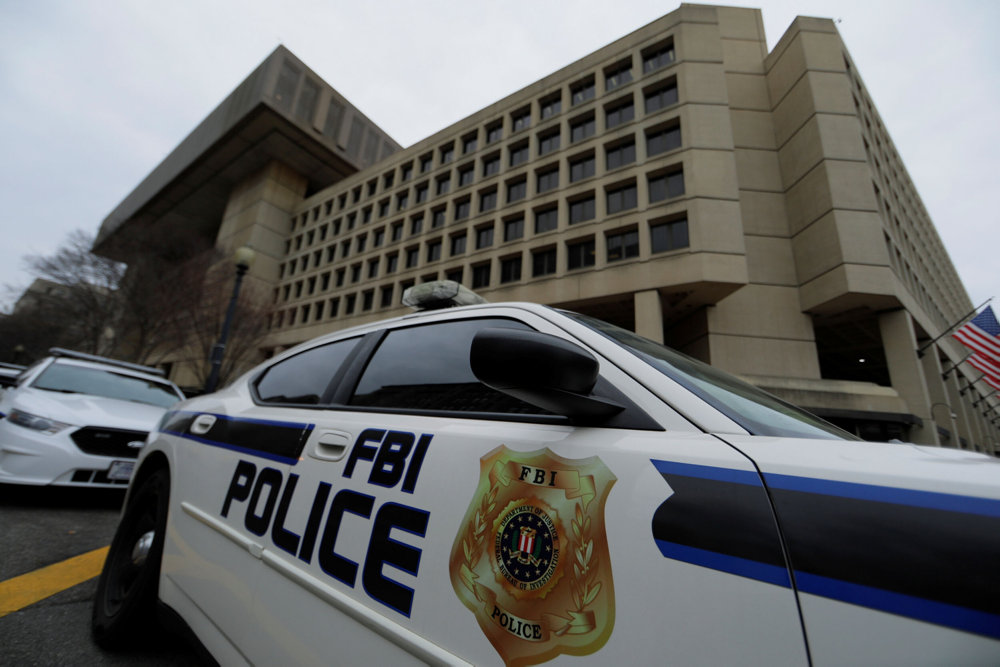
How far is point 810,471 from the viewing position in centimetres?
70

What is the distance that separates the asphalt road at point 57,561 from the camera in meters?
1.80

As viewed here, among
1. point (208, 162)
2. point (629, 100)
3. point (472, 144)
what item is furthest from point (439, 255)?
point (208, 162)

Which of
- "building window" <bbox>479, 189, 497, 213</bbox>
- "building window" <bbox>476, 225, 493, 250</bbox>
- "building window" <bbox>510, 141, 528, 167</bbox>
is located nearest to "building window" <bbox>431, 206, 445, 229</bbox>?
"building window" <bbox>479, 189, 497, 213</bbox>

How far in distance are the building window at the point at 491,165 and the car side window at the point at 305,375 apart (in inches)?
921

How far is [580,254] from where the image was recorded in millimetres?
18547

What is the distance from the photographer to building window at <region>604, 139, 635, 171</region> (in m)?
18.4

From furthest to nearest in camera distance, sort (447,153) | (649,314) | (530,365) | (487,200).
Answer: (447,153), (487,200), (649,314), (530,365)

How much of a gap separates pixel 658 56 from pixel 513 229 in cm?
1050

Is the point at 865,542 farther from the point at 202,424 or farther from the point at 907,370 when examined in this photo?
the point at 907,370

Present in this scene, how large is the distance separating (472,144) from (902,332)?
2321 cm

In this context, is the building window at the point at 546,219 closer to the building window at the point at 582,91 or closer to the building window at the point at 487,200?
the building window at the point at 487,200

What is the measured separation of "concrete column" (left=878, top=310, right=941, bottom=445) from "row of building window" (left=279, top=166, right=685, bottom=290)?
30.4 feet

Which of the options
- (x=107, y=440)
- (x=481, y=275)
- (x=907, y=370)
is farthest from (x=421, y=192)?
(x=907, y=370)

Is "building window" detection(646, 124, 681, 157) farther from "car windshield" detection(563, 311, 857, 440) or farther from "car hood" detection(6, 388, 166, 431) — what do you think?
"car hood" detection(6, 388, 166, 431)
